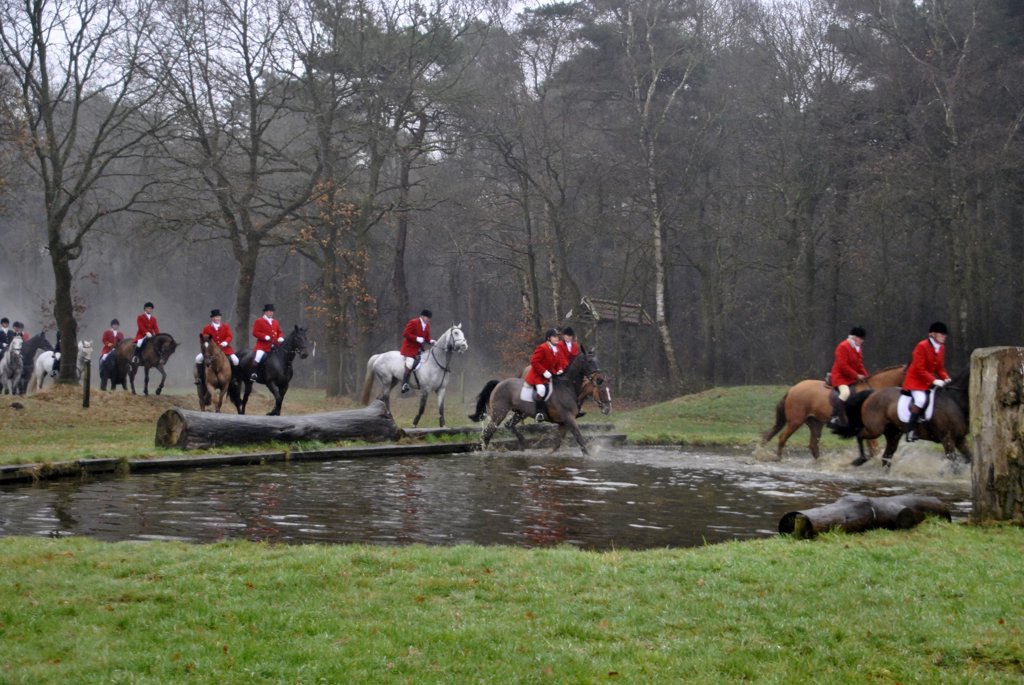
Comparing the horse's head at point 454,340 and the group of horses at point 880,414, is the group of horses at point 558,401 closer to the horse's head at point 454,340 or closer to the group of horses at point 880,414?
the horse's head at point 454,340

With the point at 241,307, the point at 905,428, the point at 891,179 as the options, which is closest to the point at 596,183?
the point at 891,179

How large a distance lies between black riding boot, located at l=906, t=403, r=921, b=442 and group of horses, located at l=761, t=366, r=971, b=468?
0.18 ft

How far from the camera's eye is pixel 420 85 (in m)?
32.8

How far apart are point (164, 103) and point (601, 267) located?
62.5 feet

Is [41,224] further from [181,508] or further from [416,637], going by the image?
[416,637]

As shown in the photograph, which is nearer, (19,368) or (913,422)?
(913,422)

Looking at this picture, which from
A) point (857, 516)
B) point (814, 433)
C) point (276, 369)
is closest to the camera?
point (857, 516)

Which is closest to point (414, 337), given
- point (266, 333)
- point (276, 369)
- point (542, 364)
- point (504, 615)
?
point (276, 369)

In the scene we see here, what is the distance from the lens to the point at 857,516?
9688 mm

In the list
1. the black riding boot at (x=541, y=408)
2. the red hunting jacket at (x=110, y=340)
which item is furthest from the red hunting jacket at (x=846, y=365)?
the red hunting jacket at (x=110, y=340)

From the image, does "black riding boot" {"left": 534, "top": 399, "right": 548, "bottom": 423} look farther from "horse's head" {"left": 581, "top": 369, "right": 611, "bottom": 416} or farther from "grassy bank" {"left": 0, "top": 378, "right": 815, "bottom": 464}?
"grassy bank" {"left": 0, "top": 378, "right": 815, "bottom": 464}

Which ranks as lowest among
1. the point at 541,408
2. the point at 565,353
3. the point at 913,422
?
the point at 913,422

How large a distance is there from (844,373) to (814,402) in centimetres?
76

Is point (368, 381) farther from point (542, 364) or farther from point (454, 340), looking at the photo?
point (542, 364)
